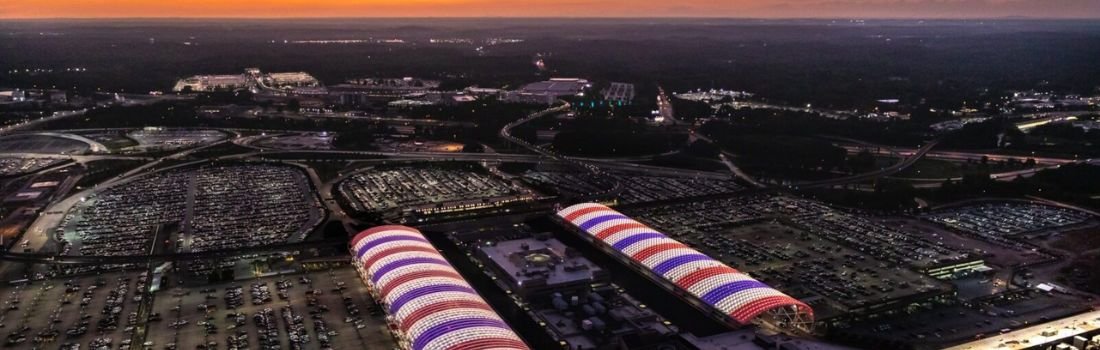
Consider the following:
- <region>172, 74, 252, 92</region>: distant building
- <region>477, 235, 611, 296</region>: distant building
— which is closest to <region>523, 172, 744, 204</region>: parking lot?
<region>477, 235, 611, 296</region>: distant building

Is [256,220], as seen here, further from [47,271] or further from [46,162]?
[46,162]

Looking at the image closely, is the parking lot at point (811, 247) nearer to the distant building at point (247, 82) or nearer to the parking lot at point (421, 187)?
the parking lot at point (421, 187)

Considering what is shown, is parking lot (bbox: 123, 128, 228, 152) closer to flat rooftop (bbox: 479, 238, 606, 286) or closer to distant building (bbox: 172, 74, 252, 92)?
distant building (bbox: 172, 74, 252, 92)

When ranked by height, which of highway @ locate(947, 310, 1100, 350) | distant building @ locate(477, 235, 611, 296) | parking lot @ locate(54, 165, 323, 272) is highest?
distant building @ locate(477, 235, 611, 296)

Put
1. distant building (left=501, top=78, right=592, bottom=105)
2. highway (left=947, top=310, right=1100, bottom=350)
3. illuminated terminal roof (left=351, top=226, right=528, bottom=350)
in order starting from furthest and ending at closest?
distant building (left=501, top=78, right=592, bottom=105) < highway (left=947, top=310, right=1100, bottom=350) < illuminated terminal roof (left=351, top=226, right=528, bottom=350)

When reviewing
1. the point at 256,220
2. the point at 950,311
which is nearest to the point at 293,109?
the point at 256,220

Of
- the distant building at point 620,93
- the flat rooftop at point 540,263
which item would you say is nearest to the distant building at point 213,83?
the distant building at point 620,93

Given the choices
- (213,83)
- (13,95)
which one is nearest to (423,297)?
(13,95)

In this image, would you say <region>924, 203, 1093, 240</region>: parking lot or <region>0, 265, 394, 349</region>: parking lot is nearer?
<region>0, 265, 394, 349</region>: parking lot
